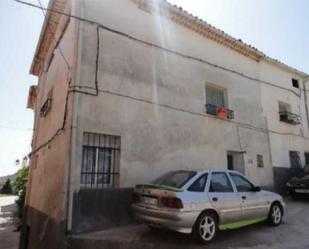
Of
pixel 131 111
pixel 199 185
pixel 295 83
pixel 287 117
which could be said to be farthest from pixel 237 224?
pixel 295 83

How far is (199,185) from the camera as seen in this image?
5.61 metres

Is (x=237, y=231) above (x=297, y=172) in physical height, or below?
below

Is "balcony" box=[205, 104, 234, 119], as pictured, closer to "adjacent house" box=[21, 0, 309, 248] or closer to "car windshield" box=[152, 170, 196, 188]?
"adjacent house" box=[21, 0, 309, 248]

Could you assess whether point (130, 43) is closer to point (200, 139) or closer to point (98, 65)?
point (98, 65)

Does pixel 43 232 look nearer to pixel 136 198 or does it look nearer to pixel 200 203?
pixel 136 198

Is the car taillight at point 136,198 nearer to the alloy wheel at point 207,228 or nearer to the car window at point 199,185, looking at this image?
the car window at point 199,185

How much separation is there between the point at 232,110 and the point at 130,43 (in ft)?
16.0

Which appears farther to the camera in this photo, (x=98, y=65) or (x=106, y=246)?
(x=98, y=65)

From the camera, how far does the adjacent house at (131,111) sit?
6.61 metres

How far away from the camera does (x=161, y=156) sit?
7879 mm

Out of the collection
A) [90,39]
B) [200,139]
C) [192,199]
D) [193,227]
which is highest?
[90,39]

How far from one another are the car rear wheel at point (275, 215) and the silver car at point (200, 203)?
167mm

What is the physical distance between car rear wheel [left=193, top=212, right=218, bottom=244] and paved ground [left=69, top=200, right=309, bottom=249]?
138 millimetres

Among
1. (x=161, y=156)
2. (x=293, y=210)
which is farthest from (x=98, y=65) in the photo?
(x=293, y=210)
